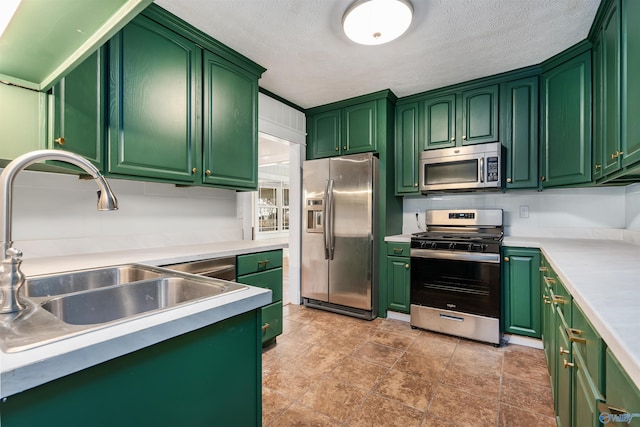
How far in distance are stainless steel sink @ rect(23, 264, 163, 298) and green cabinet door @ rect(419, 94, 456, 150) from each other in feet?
9.29

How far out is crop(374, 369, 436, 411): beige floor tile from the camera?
185 cm

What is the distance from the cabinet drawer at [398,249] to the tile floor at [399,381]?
744 millimetres

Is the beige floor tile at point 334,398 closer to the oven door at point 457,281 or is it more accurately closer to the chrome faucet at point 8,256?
the oven door at point 457,281

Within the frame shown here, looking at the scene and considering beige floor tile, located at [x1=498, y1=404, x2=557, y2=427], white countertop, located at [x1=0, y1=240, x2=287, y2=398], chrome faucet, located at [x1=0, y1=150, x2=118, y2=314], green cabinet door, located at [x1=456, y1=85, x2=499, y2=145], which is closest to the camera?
white countertop, located at [x1=0, y1=240, x2=287, y2=398]

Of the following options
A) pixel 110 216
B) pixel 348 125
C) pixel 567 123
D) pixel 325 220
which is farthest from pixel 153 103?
pixel 567 123

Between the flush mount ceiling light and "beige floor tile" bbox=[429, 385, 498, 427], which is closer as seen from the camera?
"beige floor tile" bbox=[429, 385, 498, 427]

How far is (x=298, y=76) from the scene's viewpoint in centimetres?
290

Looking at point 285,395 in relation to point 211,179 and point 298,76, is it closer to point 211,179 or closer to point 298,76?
point 211,179

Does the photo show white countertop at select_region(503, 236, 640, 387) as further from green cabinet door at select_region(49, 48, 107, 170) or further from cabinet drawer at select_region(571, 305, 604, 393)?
green cabinet door at select_region(49, 48, 107, 170)

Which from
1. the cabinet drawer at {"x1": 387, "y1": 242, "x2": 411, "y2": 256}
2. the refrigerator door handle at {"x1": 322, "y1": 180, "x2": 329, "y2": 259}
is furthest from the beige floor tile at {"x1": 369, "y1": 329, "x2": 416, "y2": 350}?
the refrigerator door handle at {"x1": 322, "y1": 180, "x2": 329, "y2": 259}

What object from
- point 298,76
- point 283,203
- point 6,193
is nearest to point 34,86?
point 6,193

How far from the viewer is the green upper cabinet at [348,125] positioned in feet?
10.8

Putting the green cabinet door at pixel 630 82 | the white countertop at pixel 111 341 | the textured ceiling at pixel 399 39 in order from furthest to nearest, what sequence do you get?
the textured ceiling at pixel 399 39, the green cabinet door at pixel 630 82, the white countertop at pixel 111 341

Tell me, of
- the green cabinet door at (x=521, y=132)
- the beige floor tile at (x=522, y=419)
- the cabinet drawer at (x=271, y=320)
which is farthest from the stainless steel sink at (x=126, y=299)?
the green cabinet door at (x=521, y=132)
